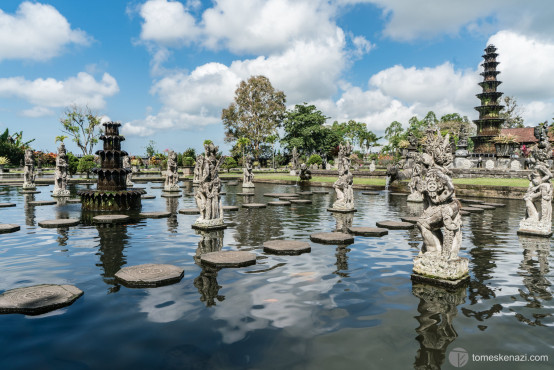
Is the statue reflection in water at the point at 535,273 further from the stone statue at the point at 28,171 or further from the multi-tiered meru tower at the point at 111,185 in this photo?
the stone statue at the point at 28,171

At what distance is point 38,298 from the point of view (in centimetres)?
497

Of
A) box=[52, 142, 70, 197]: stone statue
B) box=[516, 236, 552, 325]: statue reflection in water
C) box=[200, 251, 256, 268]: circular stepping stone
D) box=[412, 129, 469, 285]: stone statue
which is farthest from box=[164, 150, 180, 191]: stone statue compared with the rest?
box=[412, 129, 469, 285]: stone statue

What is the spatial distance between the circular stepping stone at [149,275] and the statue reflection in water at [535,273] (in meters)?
5.05

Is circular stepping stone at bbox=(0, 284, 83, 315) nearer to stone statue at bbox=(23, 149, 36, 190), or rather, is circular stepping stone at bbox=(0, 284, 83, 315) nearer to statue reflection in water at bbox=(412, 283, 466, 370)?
statue reflection in water at bbox=(412, 283, 466, 370)

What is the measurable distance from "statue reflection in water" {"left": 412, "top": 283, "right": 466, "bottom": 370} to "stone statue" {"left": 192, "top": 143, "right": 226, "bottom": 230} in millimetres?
6314

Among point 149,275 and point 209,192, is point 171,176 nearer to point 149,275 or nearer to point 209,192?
point 209,192

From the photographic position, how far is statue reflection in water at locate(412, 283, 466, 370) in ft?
12.2

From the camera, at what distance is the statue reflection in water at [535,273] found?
511 cm

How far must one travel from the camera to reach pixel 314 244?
8.80m

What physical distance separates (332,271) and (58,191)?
19.2 m

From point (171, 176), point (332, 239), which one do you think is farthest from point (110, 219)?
point (171, 176)

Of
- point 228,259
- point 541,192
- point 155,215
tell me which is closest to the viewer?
point 228,259

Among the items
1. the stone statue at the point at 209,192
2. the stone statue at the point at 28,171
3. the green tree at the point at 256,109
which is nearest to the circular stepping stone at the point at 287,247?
the stone statue at the point at 209,192
